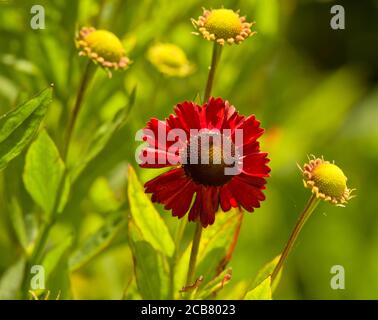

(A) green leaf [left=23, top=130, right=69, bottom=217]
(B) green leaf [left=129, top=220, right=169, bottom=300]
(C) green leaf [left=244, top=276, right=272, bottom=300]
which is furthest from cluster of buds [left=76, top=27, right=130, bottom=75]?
(C) green leaf [left=244, top=276, right=272, bottom=300]

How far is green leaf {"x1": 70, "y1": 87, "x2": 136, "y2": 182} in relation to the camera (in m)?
0.92

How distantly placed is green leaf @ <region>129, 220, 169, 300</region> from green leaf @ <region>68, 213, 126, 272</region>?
0.16 meters

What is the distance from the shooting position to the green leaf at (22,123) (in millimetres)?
734

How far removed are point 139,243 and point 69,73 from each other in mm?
358

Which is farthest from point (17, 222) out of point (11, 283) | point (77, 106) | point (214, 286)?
point (214, 286)

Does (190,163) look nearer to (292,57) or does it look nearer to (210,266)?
(210,266)

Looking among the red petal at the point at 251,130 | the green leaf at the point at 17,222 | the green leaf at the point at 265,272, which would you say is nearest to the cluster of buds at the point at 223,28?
the red petal at the point at 251,130

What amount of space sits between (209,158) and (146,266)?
15 centimetres

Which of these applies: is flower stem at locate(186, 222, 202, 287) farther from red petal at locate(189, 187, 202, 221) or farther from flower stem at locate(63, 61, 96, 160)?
flower stem at locate(63, 61, 96, 160)

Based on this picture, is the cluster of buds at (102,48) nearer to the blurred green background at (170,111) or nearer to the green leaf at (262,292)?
the blurred green background at (170,111)

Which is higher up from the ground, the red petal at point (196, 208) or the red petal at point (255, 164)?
the red petal at point (255, 164)

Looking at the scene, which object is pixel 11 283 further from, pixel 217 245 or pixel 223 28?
pixel 223 28

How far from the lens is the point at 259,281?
815 mm
